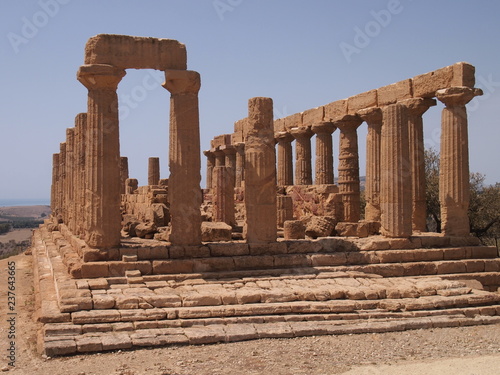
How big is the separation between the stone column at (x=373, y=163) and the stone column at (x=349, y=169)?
57.1 inches

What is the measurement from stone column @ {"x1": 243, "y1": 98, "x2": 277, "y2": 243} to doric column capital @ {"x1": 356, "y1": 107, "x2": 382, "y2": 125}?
5.96 meters

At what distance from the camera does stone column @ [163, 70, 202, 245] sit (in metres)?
14.9

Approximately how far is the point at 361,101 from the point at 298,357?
1307cm

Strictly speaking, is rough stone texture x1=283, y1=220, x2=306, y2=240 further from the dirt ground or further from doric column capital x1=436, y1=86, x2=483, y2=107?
the dirt ground

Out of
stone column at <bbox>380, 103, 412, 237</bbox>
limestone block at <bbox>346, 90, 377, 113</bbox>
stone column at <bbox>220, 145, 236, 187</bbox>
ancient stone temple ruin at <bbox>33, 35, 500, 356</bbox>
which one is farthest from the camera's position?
stone column at <bbox>220, 145, 236, 187</bbox>

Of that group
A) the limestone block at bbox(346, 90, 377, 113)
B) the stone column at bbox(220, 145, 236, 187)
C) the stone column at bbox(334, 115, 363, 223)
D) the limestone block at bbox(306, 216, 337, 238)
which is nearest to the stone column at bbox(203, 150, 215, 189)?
the stone column at bbox(220, 145, 236, 187)

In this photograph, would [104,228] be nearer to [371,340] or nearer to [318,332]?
[318,332]

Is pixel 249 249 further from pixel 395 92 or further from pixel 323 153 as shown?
pixel 323 153

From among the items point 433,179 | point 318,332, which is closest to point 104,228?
point 318,332

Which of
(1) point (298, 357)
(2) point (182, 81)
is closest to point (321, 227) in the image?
(2) point (182, 81)

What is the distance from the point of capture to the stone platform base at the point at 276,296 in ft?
35.9

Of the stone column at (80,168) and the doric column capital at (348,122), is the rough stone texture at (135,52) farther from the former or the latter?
the doric column capital at (348,122)

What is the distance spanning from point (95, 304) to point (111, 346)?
1.62 meters

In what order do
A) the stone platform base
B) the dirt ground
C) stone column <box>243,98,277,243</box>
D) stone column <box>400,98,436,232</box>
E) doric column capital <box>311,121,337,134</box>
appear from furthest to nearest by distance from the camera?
doric column capital <box>311,121,337,134</box> → stone column <box>400,98,436,232</box> → stone column <box>243,98,277,243</box> → the stone platform base → the dirt ground
